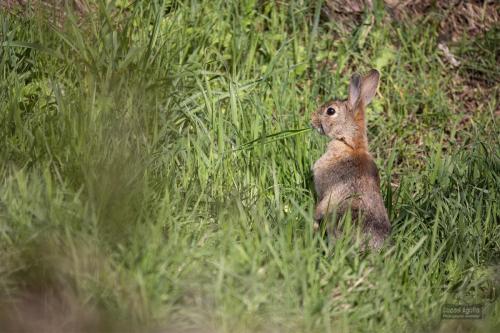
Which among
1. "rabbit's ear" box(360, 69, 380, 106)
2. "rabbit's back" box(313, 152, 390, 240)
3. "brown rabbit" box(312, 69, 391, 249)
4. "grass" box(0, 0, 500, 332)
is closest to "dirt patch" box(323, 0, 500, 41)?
"grass" box(0, 0, 500, 332)

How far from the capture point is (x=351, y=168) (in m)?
5.20

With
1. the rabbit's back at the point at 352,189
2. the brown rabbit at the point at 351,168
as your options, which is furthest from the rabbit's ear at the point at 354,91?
the rabbit's back at the point at 352,189

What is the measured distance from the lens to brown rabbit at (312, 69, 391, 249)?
4.96m

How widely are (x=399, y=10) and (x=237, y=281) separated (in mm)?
3990

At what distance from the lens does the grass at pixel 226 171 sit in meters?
3.79

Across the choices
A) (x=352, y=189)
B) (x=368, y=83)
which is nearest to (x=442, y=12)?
(x=368, y=83)

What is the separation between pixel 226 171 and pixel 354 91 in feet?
3.34

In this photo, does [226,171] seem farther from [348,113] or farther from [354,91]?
[354,91]

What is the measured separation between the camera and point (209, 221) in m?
4.65

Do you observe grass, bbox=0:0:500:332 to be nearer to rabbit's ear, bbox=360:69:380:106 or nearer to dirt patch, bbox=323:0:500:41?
dirt patch, bbox=323:0:500:41

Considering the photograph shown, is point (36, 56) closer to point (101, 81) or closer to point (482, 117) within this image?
point (101, 81)

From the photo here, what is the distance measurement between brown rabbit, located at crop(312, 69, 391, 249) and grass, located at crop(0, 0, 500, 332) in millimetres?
177

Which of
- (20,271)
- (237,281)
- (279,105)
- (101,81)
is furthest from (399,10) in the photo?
(20,271)

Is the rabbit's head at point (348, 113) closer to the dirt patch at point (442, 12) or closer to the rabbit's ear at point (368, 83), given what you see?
the rabbit's ear at point (368, 83)
